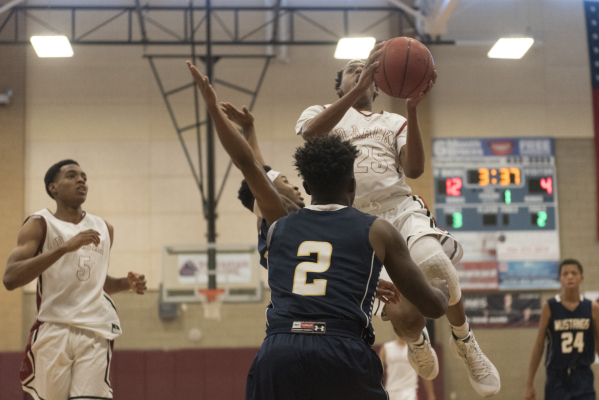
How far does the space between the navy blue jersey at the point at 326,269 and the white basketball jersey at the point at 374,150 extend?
1107 mm

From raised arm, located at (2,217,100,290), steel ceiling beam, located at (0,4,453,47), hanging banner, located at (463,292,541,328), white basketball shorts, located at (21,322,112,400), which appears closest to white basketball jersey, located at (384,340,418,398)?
hanging banner, located at (463,292,541,328)

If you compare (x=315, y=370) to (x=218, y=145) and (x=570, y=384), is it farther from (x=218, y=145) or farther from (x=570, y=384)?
(x=218, y=145)

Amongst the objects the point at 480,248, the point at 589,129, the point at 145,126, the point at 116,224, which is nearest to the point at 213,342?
the point at 116,224

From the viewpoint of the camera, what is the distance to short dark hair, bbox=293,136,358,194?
2740 millimetres

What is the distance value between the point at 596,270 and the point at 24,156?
10.0 m

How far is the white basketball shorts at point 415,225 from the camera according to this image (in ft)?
12.0

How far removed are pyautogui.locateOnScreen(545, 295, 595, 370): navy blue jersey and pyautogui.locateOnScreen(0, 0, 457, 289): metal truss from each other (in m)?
5.38

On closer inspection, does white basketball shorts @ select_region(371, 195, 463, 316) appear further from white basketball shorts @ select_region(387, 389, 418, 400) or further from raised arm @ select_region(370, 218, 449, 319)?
white basketball shorts @ select_region(387, 389, 418, 400)

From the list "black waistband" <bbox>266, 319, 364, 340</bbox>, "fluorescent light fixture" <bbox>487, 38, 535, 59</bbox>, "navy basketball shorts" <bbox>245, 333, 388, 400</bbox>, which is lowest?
"navy basketball shorts" <bbox>245, 333, 388, 400</bbox>

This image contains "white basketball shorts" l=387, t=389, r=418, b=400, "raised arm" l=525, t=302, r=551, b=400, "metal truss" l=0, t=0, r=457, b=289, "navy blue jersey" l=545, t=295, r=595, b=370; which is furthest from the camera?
"metal truss" l=0, t=0, r=457, b=289

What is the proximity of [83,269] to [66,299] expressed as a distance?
0.24 meters

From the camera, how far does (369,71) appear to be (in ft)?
11.4

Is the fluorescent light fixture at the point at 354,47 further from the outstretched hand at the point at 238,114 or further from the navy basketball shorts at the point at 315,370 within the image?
the navy basketball shorts at the point at 315,370

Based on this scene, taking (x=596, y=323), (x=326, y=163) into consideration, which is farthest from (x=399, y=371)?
(x=326, y=163)
